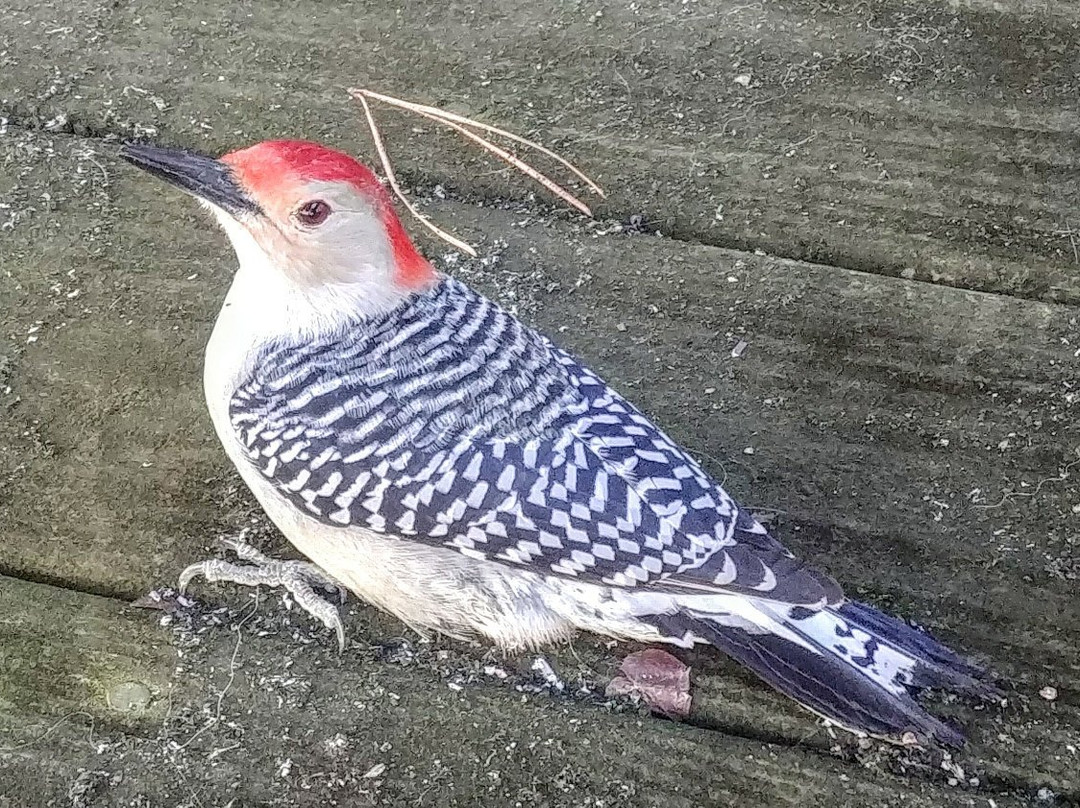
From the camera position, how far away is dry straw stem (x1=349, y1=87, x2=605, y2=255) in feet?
8.67

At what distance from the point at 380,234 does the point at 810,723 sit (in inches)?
43.7

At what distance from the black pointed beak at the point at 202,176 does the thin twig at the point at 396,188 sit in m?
0.76

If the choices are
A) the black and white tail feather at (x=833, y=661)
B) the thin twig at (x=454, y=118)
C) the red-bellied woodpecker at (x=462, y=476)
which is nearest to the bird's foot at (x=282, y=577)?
the red-bellied woodpecker at (x=462, y=476)

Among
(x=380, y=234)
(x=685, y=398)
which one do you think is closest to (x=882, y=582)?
(x=685, y=398)

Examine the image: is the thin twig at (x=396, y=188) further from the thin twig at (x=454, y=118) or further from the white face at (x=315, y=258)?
the white face at (x=315, y=258)

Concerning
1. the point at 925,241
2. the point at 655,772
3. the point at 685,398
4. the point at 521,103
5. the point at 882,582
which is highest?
the point at 521,103

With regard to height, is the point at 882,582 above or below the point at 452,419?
below

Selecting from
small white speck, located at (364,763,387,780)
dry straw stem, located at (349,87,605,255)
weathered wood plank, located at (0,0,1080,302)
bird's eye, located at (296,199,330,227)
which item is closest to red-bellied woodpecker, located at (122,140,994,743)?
bird's eye, located at (296,199,330,227)

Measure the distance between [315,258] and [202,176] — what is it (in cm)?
22

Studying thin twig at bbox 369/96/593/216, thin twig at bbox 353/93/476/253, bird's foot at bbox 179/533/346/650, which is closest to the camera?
bird's foot at bbox 179/533/346/650

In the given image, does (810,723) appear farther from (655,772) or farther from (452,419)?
(452,419)

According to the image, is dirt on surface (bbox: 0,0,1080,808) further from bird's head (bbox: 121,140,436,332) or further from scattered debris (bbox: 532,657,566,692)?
bird's head (bbox: 121,140,436,332)

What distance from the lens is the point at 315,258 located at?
1.91 metres

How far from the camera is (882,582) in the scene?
2.10 meters
